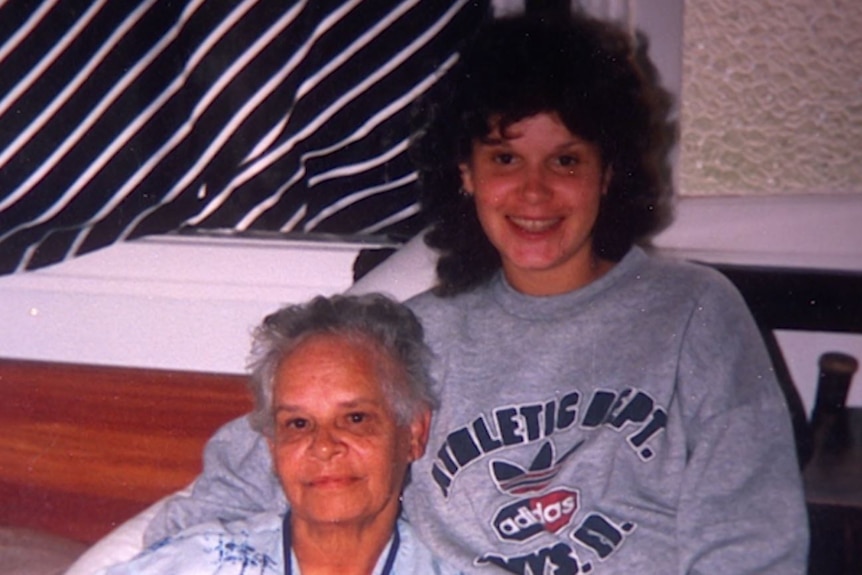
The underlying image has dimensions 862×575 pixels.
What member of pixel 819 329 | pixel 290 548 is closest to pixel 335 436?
pixel 290 548

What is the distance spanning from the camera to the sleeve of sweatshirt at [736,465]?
0.94 meters

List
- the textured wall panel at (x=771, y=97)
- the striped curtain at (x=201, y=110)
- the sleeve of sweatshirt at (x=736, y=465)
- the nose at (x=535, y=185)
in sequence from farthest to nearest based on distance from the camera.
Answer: the striped curtain at (x=201, y=110) → the textured wall panel at (x=771, y=97) → the nose at (x=535, y=185) → the sleeve of sweatshirt at (x=736, y=465)

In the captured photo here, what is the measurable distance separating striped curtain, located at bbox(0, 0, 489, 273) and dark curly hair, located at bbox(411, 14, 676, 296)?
33 cm

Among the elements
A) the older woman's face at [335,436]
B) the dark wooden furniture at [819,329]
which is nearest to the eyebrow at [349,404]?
the older woman's face at [335,436]

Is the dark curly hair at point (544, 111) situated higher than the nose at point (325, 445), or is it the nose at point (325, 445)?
the dark curly hair at point (544, 111)

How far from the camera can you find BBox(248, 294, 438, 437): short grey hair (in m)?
1.04

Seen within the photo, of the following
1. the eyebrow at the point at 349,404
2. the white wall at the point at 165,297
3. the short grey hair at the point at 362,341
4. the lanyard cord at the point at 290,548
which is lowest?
the lanyard cord at the point at 290,548

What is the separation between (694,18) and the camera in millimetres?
1356

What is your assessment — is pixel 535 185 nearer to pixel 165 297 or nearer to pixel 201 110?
pixel 201 110

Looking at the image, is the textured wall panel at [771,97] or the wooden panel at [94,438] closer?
the textured wall panel at [771,97]

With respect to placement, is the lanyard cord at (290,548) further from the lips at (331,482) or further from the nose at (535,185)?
the nose at (535,185)

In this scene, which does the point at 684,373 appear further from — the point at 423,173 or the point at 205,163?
the point at 205,163

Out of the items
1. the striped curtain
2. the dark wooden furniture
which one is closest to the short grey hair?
the dark wooden furniture

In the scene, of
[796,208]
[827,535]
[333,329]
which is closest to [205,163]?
[333,329]
